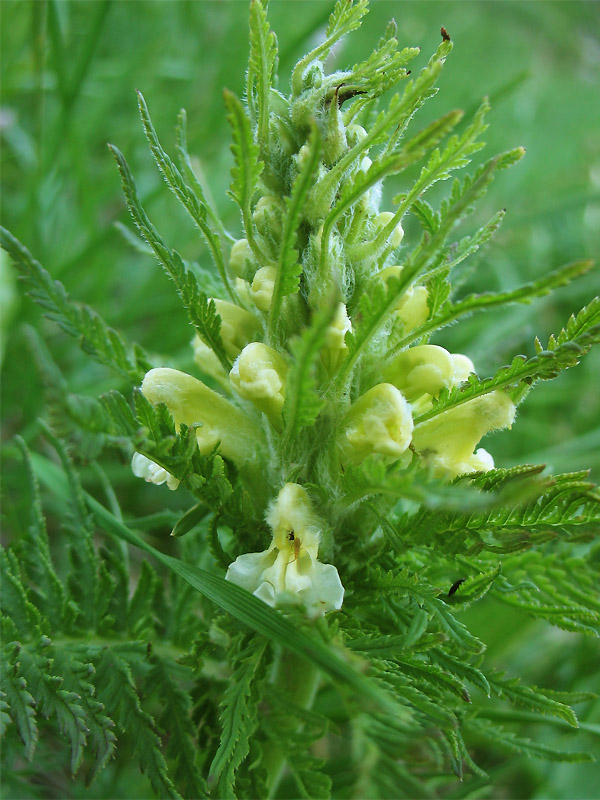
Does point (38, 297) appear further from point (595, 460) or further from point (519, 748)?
point (595, 460)

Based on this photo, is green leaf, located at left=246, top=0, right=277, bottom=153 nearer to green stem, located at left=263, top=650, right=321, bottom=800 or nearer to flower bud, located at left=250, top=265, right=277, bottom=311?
flower bud, located at left=250, top=265, right=277, bottom=311

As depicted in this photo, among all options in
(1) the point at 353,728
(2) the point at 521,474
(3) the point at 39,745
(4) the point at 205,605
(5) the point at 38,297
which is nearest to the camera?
(1) the point at 353,728

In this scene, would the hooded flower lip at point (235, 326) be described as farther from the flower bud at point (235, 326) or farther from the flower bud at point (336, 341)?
the flower bud at point (336, 341)

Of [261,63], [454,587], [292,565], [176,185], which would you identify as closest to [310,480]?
[292,565]

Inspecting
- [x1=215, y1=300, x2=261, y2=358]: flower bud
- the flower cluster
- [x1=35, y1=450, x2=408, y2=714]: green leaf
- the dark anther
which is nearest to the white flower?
the flower cluster

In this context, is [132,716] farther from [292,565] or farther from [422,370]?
[422,370]

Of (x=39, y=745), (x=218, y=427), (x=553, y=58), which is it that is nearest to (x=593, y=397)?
(x=218, y=427)
